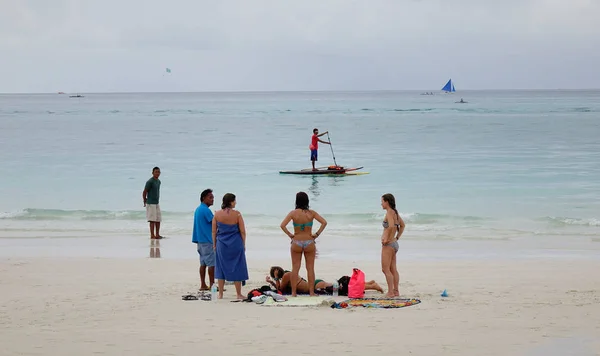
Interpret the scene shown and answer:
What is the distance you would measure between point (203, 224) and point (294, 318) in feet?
7.15

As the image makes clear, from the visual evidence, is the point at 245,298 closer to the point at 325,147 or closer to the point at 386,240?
the point at 386,240

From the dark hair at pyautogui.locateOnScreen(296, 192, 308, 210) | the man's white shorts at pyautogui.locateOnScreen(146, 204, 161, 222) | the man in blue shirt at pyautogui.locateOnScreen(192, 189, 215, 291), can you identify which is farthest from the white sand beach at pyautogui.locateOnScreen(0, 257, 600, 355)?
the man's white shorts at pyautogui.locateOnScreen(146, 204, 161, 222)

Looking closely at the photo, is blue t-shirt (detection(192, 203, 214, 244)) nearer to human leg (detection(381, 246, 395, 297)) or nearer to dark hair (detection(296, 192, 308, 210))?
dark hair (detection(296, 192, 308, 210))

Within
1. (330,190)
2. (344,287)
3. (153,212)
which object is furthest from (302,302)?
(330,190)

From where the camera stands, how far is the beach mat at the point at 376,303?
376 inches

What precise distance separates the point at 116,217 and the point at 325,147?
3259cm

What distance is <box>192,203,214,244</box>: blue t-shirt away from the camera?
10.5 meters

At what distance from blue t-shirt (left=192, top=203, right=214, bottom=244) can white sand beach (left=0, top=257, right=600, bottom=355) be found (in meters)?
0.79

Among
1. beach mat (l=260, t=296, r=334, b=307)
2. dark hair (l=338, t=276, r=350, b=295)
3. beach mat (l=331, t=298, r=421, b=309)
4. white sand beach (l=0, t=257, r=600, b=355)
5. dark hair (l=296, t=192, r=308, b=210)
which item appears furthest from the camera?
dark hair (l=338, t=276, r=350, b=295)

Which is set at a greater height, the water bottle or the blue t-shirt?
the blue t-shirt

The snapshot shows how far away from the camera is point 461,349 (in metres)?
7.72

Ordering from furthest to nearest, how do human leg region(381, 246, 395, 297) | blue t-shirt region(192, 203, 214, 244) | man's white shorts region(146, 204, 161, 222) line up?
man's white shorts region(146, 204, 161, 222), blue t-shirt region(192, 203, 214, 244), human leg region(381, 246, 395, 297)

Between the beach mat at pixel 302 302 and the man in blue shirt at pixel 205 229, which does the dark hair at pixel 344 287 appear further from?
the man in blue shirt at pixel 205 229

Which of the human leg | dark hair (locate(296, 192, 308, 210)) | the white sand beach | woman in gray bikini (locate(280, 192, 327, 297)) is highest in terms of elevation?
dark hair (locate(296, 192, 308, 210))
